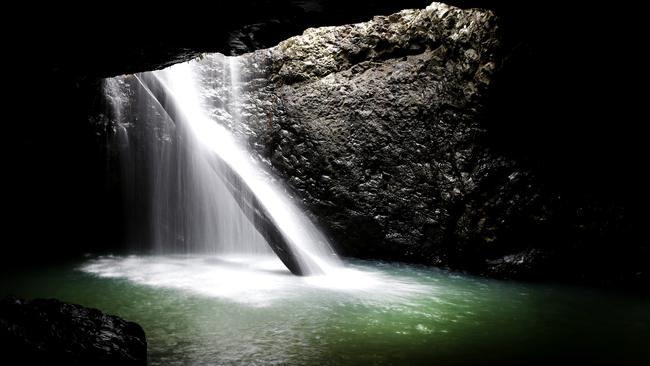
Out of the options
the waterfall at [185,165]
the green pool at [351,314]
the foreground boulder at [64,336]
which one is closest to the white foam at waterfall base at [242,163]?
the waterfall at [185,165]

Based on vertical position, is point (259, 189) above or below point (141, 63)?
below

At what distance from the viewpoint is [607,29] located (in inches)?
212

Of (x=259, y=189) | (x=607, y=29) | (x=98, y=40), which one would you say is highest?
(x=607, y=29)

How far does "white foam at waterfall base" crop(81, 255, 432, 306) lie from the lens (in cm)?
558

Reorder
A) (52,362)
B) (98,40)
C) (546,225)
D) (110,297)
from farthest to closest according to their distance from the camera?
1. (546,225)
2. (110,297)
3. (98,40)
4. (52,362)

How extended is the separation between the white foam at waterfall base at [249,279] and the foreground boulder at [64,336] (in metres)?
2.08

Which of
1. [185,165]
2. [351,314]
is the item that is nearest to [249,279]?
[351,314]

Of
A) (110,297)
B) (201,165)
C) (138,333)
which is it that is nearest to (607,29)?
(138,333)

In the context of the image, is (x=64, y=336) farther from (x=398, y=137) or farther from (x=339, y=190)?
(x=398, y=137)

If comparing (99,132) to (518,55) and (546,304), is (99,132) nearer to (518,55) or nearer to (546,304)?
(518,55)

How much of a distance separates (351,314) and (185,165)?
602 centimetres

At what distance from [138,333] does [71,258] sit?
5775 millimetres

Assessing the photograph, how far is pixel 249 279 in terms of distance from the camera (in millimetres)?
6473

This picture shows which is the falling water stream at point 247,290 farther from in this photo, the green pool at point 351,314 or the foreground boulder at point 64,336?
the foreground boulder at point 64,336
